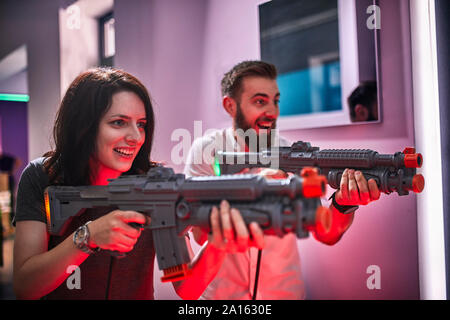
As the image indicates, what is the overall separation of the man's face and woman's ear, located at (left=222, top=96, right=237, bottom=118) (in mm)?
24

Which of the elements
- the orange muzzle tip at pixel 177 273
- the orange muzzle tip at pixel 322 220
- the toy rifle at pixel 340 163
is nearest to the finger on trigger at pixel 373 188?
the toy rifle at pixel 340 163

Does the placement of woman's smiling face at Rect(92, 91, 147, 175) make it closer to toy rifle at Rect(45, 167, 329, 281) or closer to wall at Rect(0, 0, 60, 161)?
toy rifle at Rect(45, 167, 329, 281)

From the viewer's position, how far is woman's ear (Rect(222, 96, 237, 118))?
1.27 metres

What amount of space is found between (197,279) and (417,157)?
0.65m

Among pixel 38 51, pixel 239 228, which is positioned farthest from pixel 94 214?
pixel 38 51

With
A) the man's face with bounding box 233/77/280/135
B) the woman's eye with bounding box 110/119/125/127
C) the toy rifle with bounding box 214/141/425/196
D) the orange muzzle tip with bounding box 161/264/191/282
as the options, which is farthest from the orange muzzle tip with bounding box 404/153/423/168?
the woman's eye with bounding box 110/119/125/127

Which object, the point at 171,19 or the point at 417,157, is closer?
the point at 417,157

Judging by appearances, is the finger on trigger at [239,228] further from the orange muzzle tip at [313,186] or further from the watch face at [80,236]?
the watch face at [80,236]

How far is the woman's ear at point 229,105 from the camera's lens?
127cm

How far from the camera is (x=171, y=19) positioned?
130cm

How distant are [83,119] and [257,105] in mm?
588

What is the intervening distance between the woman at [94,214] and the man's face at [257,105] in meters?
Answer: 0.40

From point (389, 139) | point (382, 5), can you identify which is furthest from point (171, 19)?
point (389, 139)
